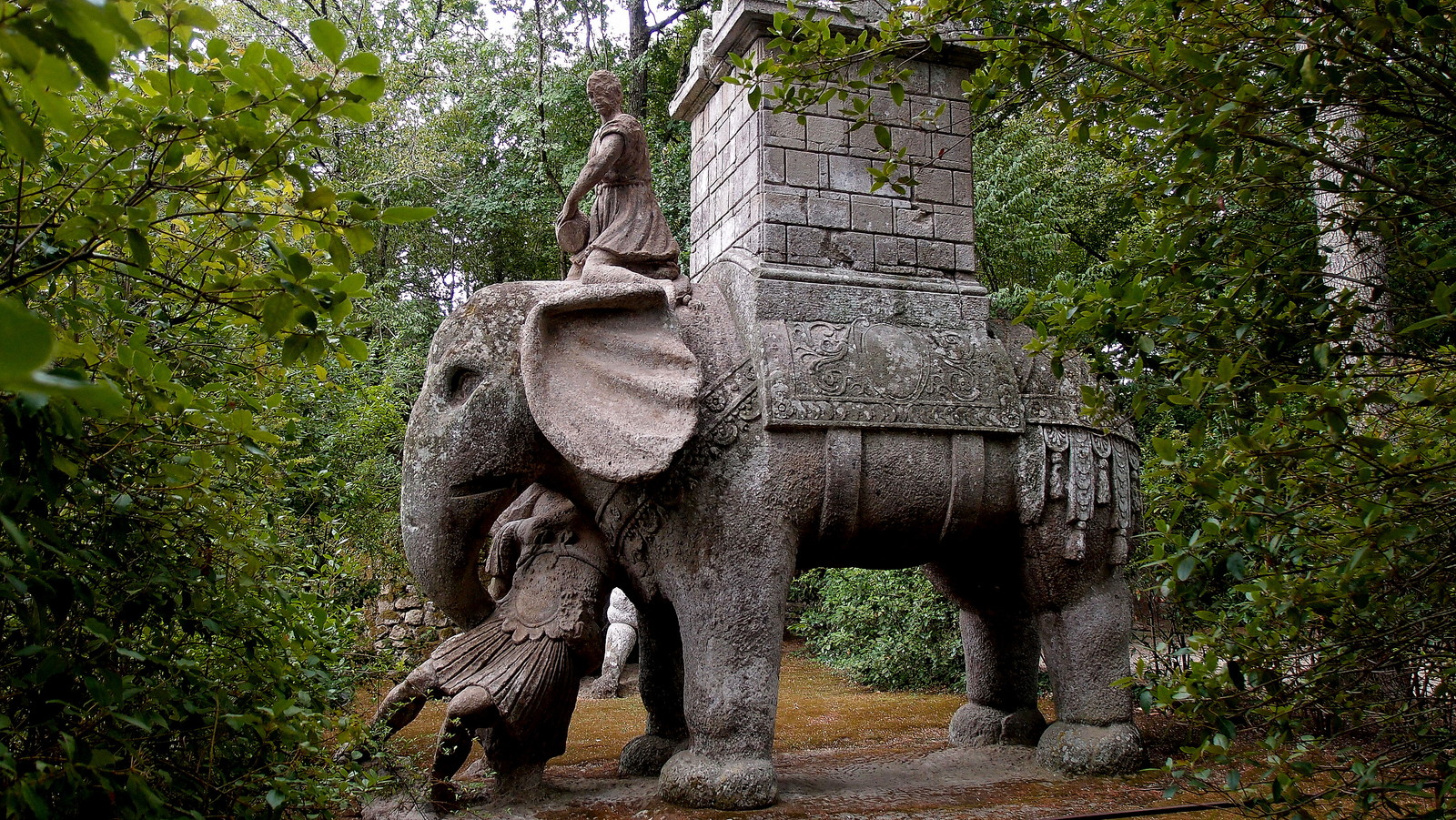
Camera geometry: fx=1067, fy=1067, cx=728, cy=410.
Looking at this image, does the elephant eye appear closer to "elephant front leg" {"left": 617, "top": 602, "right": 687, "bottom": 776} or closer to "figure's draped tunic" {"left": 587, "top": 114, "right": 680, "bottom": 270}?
"figure's draped tunic" {"left": 587, "top": 114, "right": 680, "bottom": 270}

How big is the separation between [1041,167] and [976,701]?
Answer: 640 centimetres

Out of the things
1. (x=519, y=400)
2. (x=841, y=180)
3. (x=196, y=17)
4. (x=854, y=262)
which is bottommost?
(x=519, y=400)

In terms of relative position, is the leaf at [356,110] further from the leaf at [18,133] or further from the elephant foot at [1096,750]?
the elephant foot at [1096,750]

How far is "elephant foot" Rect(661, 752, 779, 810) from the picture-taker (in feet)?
12.4

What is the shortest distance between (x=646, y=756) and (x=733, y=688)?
94 cm

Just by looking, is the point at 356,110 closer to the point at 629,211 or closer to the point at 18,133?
the point at 18,133

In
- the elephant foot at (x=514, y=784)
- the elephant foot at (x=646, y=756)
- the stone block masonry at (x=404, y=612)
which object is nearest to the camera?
the elephant foot at (x=514, y=784)

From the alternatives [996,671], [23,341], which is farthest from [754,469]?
[23,341]

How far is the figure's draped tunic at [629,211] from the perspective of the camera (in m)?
4.39

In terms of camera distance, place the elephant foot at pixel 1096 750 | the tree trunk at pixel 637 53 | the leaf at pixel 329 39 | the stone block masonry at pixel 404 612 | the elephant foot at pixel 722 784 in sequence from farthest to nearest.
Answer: the tree trunk at pixel 637 53 → the stone block masonry at pixel 404 612 → the elephant foot at pixel 1096 750 → the elephant foot at pixel 722 784 → the leaf at pixel 329 39

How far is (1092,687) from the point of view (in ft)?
14.0

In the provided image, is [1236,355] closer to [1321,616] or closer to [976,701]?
[1321,616]

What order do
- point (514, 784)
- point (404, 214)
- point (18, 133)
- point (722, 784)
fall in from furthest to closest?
point (514, 784) → point (722, 784) → point (404, 214) → point (18, 133)

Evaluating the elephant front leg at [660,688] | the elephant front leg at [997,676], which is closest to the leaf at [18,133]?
the elephant front leg at [660,688]
